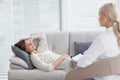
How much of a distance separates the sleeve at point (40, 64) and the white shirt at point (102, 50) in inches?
64.8

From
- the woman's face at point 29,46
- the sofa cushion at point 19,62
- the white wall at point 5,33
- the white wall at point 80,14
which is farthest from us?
the white wall at point 80,14

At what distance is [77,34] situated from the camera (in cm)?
460

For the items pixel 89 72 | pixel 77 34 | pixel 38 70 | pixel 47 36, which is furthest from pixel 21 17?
pixel 89 72

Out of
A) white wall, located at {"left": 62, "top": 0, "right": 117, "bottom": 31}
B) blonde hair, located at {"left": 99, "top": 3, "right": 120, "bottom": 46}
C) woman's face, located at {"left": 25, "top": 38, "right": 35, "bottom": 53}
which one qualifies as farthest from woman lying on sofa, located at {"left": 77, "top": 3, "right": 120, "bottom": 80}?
white wall, located at {"left": 62, "top": 0, "right": 117, "bottom": 31}

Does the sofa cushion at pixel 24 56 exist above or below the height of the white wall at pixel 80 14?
below

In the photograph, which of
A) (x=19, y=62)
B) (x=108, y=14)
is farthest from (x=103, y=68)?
(x=19, y=62)

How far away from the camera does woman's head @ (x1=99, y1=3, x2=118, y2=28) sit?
7.36 feet

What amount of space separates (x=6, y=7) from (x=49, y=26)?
93 cm

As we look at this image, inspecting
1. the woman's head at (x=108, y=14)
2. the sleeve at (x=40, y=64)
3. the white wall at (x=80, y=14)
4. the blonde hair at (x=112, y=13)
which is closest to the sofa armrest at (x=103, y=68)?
the blonde hair at (x=112, y=13)

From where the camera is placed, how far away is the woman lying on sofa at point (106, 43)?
2.20 meters

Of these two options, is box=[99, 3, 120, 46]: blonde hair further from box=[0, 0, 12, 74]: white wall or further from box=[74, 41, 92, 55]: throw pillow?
box=[0, 0, 12, 74]: white wall

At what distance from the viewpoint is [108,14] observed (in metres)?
2.25

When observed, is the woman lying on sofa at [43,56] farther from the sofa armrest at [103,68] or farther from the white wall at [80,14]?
the sofa armrest at [103,68]

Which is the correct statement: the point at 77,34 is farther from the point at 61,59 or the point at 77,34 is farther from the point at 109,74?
the point at 109,74
